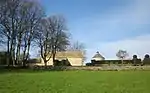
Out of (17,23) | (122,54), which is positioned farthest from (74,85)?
(122,54)

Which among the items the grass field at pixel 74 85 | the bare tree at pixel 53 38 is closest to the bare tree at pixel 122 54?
the bare tree at pixel 53 38

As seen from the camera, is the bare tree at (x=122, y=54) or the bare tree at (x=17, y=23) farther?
the bare tree at (x=122, y=54)

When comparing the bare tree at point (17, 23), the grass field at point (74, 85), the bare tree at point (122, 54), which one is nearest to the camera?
the grass field at point (74, 85)

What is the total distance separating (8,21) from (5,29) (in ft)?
5.75

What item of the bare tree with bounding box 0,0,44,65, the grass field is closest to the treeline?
the bare tree with bounding box 0,0,44,65

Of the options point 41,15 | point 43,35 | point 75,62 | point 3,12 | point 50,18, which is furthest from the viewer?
point 75,62

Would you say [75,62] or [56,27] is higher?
[56,27]

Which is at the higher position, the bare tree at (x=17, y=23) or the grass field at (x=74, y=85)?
the bare tree at (x=17, y=23)

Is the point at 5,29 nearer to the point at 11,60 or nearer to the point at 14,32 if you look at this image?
the point at 14,32

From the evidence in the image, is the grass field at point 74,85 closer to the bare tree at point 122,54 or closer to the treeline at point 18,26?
the treeline at point 18,26

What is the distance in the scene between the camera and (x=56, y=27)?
86.8 m

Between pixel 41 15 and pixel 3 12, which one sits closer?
pixel 3 12

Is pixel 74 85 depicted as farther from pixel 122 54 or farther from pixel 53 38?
pixel 122 54

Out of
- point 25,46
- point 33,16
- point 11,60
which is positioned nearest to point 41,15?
point 33,16
